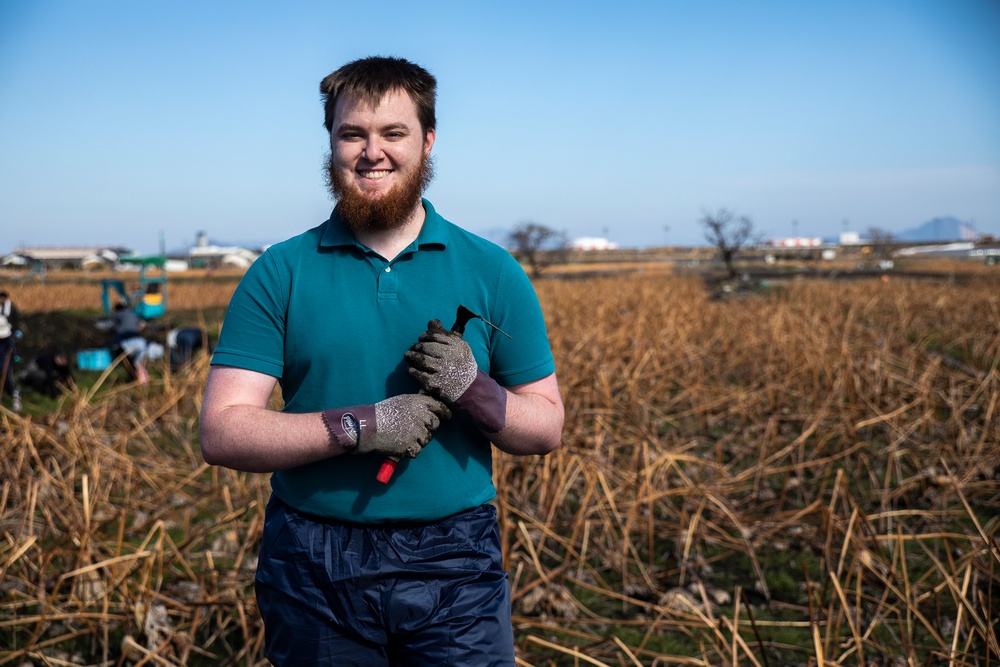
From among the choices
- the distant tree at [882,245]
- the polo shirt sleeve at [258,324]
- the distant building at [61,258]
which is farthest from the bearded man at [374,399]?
the distant building at [61,258]

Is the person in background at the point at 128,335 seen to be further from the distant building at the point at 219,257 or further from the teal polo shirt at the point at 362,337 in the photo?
the distant building at the point at 219,257

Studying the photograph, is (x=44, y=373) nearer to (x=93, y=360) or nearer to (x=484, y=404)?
(x=93, y=360)

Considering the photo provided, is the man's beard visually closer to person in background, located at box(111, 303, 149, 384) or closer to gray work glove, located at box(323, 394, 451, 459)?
gray work glove, located at box(323, 394, 451, 459)

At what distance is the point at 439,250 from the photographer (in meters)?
1.63

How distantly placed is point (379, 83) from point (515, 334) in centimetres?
56

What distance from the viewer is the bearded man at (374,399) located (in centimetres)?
152

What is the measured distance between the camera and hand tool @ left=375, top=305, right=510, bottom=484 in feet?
4.85

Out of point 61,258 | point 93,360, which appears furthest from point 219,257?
point 93,360

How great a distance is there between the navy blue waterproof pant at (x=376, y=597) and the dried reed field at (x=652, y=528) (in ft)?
2.98

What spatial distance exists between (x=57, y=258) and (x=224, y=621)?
98.1 meters

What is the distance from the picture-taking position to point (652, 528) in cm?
395

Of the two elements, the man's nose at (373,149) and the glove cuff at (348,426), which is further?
the man's nose at (373,149)

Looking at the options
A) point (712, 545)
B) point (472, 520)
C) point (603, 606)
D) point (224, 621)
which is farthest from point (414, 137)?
point (712, 545)

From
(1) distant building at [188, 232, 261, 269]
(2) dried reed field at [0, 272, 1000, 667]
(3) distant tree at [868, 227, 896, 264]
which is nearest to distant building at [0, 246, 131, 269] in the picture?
(1) distant building at [188, 232, 261, 269]
